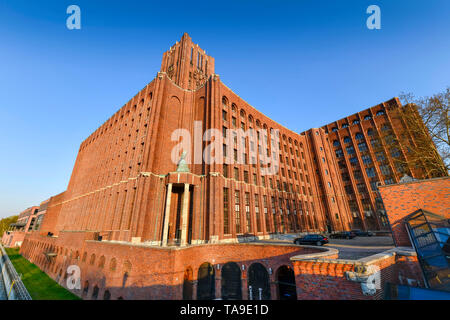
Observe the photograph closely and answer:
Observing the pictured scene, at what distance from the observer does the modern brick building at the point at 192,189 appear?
728 inches

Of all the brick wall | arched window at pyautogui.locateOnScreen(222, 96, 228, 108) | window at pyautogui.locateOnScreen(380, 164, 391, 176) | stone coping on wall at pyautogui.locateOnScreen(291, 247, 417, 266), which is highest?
arched window at pyautogui.locateOnScreen(222, 96, 228, 108)

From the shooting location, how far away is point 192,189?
26.0 m

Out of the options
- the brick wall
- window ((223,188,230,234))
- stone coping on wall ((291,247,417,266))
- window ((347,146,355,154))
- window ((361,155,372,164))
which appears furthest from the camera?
window ((347,146,355,154))

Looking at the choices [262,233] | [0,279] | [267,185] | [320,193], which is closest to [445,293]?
[262,233]

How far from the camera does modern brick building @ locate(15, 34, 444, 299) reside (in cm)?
1849

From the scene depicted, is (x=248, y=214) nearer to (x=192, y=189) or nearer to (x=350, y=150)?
(x=192, y=189)

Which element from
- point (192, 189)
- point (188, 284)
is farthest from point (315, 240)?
point (192, 189)

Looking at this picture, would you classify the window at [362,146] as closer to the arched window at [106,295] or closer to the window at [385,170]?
the window at [385,170]

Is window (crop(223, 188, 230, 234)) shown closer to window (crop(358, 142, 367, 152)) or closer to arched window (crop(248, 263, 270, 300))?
arched window (crop(248, 263, 270, 300))

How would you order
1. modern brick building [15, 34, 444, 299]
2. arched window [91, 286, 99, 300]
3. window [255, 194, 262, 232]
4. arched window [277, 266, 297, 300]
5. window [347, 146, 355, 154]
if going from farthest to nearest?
window [347, 146, 355, 154], window [255, 194, 262, 232], arched window [91, 286, 99, 300], modern brick building [15, 34, 444, 299], arched window [277, 266, 297, 300]

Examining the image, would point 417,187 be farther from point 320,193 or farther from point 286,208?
point 320,193

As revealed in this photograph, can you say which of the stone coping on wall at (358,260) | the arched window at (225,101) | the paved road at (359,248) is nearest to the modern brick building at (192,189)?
the arched window at (225,101)

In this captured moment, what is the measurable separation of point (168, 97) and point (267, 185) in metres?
23.9

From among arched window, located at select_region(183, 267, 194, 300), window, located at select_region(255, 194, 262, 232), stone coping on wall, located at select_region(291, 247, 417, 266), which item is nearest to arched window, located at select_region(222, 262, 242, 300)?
arched window, located at select_region(183, 267, 194, 300)
